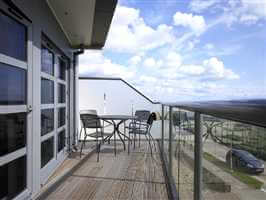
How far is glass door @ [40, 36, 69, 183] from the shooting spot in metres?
2.82

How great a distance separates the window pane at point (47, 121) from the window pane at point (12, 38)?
92 cm

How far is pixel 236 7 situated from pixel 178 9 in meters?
1.96

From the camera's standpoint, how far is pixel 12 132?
194cm

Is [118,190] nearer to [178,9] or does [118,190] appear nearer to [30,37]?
[30,37]

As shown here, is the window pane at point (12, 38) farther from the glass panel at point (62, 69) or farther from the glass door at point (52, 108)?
the glass panel at point (62, 69)

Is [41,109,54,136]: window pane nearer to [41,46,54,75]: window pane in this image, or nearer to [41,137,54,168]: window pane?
[41,137,54,168]: window pane

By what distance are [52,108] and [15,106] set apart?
133cm

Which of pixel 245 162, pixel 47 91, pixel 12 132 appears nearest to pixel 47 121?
pixel 47 91

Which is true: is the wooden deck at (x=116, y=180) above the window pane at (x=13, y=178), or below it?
below

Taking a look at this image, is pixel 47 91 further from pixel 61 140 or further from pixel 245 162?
pixel 245 162

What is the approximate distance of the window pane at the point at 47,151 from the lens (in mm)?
2768

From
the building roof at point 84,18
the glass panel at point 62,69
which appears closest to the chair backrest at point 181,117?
the building roof at point 84,18

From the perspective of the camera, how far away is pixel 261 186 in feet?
2.31

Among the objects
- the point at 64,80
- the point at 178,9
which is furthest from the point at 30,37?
the point at 178,9
